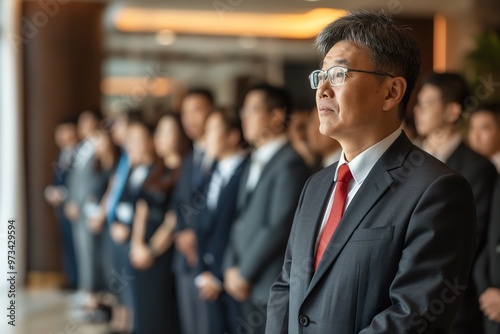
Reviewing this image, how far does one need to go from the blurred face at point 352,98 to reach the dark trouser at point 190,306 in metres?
2.93

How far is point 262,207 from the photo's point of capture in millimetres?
3893

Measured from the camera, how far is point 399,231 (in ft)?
5.82

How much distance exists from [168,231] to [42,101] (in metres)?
3.80

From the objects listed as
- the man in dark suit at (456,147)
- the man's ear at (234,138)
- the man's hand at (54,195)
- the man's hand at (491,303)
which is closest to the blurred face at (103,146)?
the man's hand at (54,195)

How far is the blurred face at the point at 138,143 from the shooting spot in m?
5.58

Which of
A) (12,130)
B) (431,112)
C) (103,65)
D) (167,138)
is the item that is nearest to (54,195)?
(12,130)

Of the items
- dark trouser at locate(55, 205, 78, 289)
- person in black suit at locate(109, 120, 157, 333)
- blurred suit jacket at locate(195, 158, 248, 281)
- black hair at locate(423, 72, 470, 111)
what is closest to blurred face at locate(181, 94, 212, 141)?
person in black suit at locate(109, 120, 157, 333)

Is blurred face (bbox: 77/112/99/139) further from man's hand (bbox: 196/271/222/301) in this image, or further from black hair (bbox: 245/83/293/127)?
black hair (bbox: 245/83/293/127)

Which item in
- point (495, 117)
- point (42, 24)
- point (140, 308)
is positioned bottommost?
point (140, 308)

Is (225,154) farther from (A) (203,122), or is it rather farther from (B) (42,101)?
(B) (42,101)

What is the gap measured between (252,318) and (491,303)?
1402mm

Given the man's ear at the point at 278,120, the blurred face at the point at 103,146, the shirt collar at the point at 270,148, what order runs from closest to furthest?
the shirt collar at the point at 270,148, the man's ear at the point at 278,120, the blurred face at the point at 103,146

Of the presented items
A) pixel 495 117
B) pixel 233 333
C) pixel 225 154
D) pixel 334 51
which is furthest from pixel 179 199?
pixel 334 51

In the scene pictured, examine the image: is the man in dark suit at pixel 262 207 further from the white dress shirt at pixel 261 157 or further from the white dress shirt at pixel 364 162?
the white dress shirt at pixel 364 162
